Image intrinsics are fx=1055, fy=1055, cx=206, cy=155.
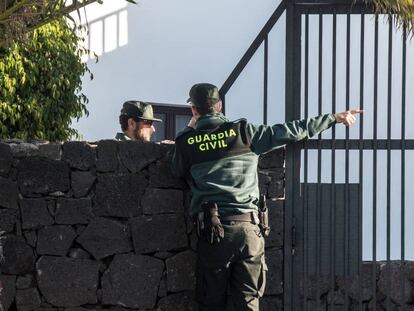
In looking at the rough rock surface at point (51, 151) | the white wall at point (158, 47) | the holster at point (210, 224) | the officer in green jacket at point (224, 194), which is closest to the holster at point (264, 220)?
the officer in green jacket at point (224, 194)

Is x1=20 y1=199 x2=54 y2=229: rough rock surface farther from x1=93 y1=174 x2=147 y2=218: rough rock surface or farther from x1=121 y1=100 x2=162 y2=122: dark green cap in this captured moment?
x1=121 y1=100 x2=162 y2=122: dark green cap

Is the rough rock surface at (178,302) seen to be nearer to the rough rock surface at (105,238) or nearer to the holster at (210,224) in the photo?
the rough rock surface at (105,238)

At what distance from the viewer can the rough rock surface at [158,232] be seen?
7.01m

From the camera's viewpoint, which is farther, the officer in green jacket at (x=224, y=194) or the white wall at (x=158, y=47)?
the white wall at (x=158, y=47)

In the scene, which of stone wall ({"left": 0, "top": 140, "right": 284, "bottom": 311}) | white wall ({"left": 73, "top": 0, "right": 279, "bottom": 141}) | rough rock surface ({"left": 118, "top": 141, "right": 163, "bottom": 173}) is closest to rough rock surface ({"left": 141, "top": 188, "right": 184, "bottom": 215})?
stone wall ({"left": 0, "top": 140, "right": 284, "bottom": 311})

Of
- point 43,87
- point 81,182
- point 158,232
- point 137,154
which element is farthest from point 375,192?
point 43,87

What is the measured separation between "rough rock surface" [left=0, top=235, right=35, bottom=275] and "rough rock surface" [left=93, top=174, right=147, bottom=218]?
0.54 meters

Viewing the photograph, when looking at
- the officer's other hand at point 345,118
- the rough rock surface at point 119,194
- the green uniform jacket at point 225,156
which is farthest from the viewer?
the rough rock surface at point 119,194

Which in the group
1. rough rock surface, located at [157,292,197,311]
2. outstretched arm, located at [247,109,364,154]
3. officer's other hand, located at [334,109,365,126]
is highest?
officer's other hand, located at [334,109,365,126]

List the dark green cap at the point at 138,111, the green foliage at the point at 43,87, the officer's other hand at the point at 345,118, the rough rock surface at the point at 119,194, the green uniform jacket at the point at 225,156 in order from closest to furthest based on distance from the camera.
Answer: the green uniform jacket at the point at 225,156 → the officer's other hand at the point at 345,118 → the rough rock surface at the point at 119,194 → the dark green cap at the point at 138,111 → the green foliage at the point at 43,87

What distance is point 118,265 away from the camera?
7027 millimetres

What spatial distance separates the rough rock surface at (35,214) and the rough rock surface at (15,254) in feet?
0.39

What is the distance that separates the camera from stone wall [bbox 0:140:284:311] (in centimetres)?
702

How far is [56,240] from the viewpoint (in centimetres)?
704
